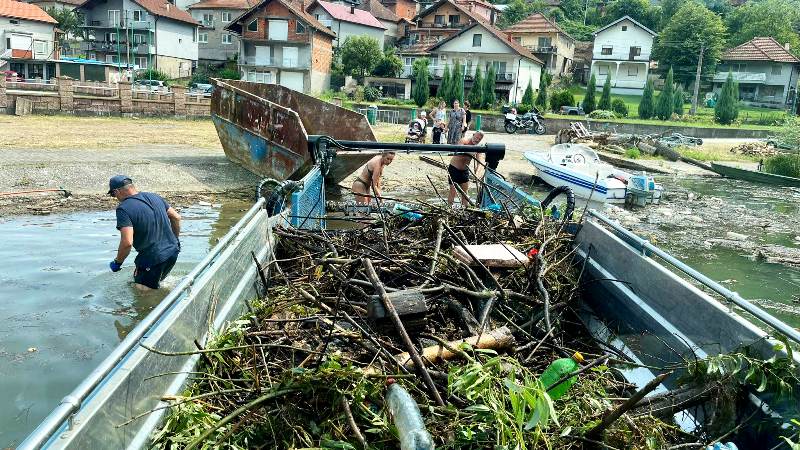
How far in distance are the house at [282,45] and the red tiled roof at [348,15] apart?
28.4 feet

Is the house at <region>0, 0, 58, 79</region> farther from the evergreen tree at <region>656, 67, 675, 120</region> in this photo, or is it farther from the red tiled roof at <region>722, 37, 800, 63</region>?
the red tiled roof at <region>722, 37, 800, 63</region>

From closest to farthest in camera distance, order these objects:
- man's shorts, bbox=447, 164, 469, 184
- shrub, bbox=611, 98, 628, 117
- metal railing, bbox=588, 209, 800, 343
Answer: metal railing, bbox=588, 209, 800, 343
man's shorts, bbox=447, 164, 469, 184
shrub, bbox=611, 98, 628, 117

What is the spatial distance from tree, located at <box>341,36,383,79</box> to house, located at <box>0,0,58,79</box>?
970 inches

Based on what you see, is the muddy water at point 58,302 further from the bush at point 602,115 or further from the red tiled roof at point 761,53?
the red tiled roof at point 761,53

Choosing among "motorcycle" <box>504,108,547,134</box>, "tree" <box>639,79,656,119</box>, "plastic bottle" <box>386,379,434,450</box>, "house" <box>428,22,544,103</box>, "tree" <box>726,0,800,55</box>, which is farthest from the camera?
"tree" <box>726,0,800,55</box>

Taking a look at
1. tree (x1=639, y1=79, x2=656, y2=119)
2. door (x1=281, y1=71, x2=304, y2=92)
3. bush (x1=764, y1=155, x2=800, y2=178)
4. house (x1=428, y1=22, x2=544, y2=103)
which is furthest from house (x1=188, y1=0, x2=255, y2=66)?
bush (x1=764, y1=155, x2=800, y2=178)

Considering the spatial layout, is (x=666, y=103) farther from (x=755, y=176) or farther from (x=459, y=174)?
(x=459, y=174)

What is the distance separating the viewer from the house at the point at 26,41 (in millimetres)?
50469

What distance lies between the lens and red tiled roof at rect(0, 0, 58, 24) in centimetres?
5194

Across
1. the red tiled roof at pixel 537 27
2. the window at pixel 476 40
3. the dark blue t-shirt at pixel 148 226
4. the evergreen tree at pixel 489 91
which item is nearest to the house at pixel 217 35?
the window at pixel 476 40

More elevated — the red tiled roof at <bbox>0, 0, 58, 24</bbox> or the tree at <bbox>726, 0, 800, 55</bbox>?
the tree at <bbox>726, 0, 800, 55</bbox>

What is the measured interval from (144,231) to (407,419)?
4251 millimetres

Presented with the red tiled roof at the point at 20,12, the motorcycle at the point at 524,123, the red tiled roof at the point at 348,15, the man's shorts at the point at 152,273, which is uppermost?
the red tiled roof at the point at 348,15

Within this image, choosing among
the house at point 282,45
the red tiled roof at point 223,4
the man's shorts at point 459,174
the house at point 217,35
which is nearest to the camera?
the man's shorts at point 459,174
